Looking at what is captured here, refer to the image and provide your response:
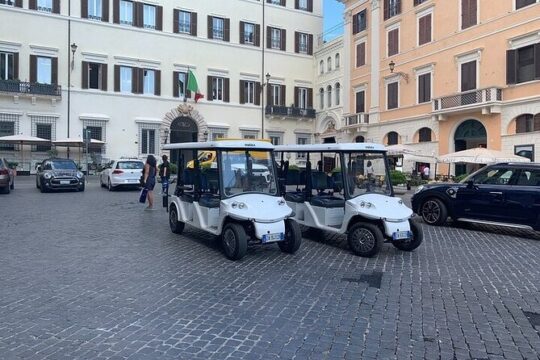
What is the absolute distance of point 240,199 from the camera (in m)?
7.92

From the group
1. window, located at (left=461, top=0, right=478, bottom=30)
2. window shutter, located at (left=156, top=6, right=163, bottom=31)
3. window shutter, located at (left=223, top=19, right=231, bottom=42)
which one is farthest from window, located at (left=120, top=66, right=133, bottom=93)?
window, located at (left=461, top=0, right=478, bottom=30)

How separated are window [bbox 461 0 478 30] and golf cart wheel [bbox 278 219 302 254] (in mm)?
24776

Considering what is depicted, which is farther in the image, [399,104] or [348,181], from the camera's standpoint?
[399,104]

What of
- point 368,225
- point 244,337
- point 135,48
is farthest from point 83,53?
point 244,337

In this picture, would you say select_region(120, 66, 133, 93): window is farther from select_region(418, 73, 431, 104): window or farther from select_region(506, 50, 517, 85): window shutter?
select_region(506, 50, 517, 85): window shutter

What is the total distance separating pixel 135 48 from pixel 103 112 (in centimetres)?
547

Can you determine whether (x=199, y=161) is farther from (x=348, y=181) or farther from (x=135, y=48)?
(x=135, y=48)

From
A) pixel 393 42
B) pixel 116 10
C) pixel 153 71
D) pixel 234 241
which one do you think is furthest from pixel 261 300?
pixel 116 10

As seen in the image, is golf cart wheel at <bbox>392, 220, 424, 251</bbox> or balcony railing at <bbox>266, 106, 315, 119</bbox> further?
balcony railing at <bbox>266, 106, 315, 119</bbox>

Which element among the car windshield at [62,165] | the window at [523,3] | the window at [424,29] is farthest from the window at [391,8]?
the car windshield at [62,165]

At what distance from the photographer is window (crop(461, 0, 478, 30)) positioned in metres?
27.8

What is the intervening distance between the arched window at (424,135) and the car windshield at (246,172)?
989 inches

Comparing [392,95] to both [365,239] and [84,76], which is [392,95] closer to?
[84,76]

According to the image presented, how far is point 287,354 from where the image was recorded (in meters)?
4.09
